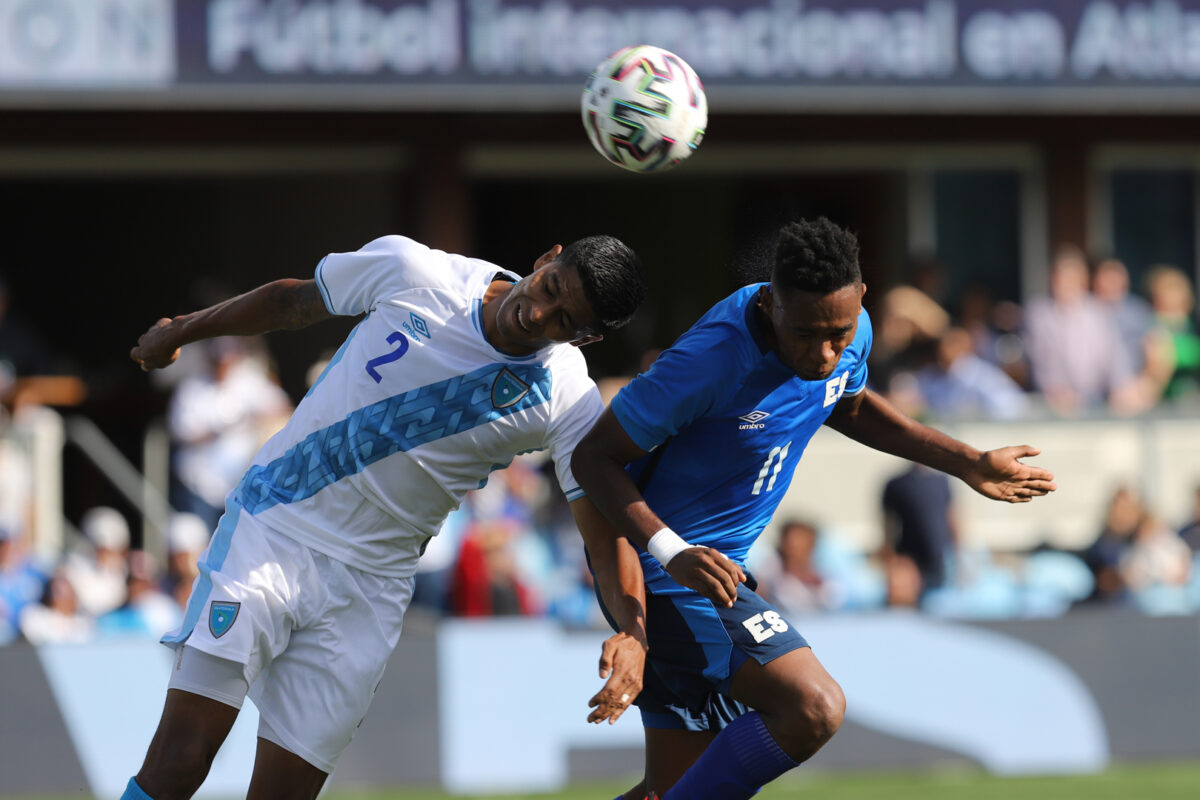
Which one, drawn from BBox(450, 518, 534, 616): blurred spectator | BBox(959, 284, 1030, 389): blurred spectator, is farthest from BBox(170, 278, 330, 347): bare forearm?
BBox(959, 284, 1030, 389): blurred spectator

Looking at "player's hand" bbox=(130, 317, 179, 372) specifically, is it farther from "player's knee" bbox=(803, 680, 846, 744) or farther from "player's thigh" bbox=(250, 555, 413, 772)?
"player's knee" bbox=(803, 680, 846, 744)

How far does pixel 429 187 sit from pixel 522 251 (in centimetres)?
312

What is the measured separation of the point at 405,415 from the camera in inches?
191

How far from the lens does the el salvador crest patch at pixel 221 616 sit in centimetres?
473

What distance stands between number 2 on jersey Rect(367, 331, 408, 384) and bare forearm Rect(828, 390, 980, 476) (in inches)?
54.4

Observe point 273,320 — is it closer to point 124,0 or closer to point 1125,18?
point 124,0

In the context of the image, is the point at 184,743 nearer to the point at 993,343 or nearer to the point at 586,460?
the point at 586,460

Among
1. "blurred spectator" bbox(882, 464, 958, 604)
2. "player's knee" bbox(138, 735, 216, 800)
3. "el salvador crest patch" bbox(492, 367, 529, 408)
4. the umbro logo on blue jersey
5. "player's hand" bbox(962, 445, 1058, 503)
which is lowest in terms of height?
"blurred spectator" bbox(882, 464, 958, 604)

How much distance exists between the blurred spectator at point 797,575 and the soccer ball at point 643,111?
16.8 feet

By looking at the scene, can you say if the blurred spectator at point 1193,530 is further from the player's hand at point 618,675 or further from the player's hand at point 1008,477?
the player's hand at point 618,675

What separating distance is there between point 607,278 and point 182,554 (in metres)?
6.29

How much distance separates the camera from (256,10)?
11.8m

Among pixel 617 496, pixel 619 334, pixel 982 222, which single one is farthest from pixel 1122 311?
pixel 617 496

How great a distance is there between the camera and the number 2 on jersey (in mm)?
4863
